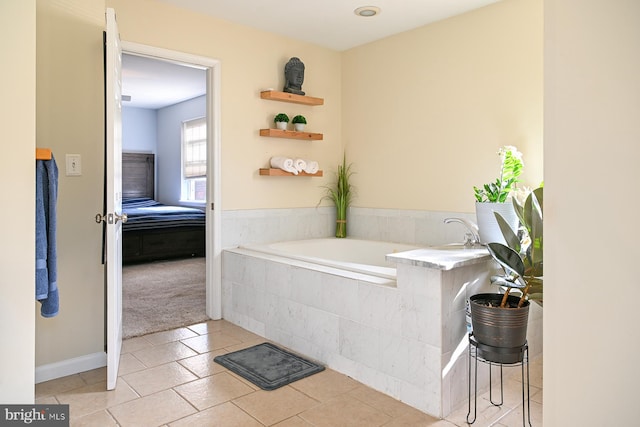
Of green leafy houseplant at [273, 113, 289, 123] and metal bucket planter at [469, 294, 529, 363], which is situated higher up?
green leafy houseplant at [273, 113, 289, 123]

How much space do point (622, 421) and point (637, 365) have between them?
3.3 inches

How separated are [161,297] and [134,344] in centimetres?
123

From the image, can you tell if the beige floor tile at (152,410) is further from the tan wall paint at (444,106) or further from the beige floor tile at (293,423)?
the tan wall paint at (444,106)

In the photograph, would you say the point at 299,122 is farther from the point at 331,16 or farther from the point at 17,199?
the point at 17,199

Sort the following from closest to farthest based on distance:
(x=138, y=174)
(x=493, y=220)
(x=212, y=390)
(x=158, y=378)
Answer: (x=212, y=390) < (x=158, y=378) < (x=493, y=220) < (x=138, y=174)

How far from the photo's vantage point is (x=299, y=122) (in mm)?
3934

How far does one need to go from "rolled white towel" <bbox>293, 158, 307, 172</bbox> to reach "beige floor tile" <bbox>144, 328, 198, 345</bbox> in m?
1.55

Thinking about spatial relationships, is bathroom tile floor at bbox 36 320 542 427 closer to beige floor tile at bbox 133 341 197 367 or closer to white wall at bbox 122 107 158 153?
beige floor tile at bbox 133 341 197 367

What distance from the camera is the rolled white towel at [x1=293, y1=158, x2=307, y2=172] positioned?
3.88m

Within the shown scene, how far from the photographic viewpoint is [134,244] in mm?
5918

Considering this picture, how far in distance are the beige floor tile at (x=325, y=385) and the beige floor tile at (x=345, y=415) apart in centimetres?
8

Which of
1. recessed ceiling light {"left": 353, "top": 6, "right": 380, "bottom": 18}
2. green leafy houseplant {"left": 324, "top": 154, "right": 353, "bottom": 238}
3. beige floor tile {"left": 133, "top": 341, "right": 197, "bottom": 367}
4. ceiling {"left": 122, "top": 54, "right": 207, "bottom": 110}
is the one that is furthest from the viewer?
ceiling {"left": 122, "top": 54, "right": 207, "bottom": 110}

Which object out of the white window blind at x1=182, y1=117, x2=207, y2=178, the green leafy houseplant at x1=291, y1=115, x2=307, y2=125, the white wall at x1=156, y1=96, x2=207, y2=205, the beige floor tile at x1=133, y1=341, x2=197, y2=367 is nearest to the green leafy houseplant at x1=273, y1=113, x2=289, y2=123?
the green leafy houseplant at x1=291, y1=115, x2=307, y2=125

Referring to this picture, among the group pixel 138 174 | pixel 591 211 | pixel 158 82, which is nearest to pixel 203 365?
pixel 591 211
